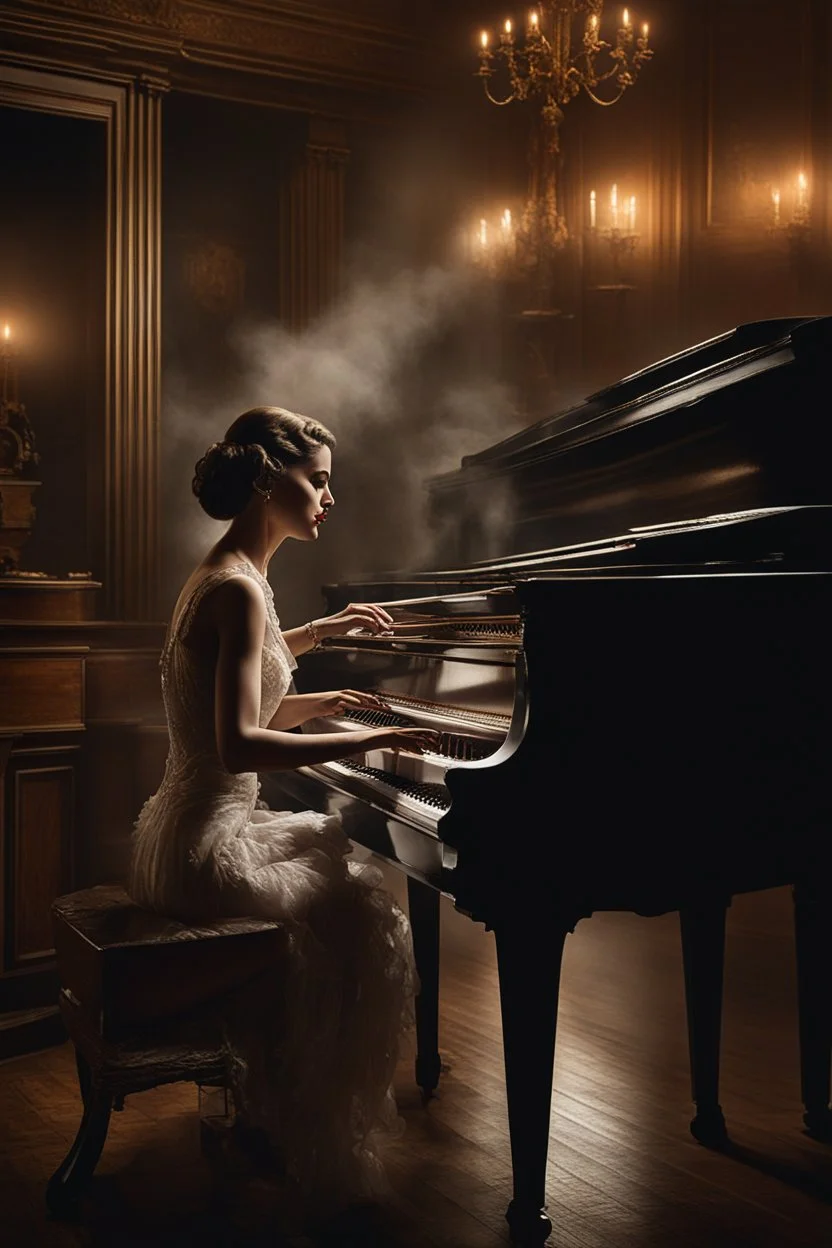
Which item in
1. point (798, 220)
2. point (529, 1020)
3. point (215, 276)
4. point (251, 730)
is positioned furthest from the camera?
point (215, 276)

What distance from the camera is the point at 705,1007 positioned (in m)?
2.88

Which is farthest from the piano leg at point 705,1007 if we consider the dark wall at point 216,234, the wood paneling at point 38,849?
the dark wall at point 216,234

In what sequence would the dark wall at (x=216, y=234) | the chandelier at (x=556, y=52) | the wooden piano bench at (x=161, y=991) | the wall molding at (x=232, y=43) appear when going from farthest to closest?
the dark wall at (x=216, y=234), the chandelier at (x=556, y=52), the wall molding at (x=232, y=43), the wooden piano bench at (x=161, y=991)

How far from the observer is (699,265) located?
5500 millimetres

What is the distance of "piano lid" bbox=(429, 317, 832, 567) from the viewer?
241cm

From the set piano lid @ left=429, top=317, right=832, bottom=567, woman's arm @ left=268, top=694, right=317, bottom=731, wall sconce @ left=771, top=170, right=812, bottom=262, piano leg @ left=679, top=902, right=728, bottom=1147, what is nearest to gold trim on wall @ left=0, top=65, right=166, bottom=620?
piano lid @ left=429, top=317, right=832, bottom=567

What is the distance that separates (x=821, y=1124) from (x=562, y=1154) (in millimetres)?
604

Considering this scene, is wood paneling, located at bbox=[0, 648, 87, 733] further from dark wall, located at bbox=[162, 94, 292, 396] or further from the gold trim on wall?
dark wall, located at bbox=[162, 94, 292, 396]

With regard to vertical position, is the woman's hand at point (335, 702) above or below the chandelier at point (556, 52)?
→ below

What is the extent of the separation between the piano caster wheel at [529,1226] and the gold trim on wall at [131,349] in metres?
3.16

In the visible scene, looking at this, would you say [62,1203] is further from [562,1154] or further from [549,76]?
[549,76]

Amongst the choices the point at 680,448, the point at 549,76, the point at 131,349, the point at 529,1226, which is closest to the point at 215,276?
the point at 131,349

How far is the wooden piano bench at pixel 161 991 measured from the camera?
2197 mm

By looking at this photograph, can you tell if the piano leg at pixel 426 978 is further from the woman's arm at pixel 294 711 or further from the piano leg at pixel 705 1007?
the piano leg at pixel 705 1007
